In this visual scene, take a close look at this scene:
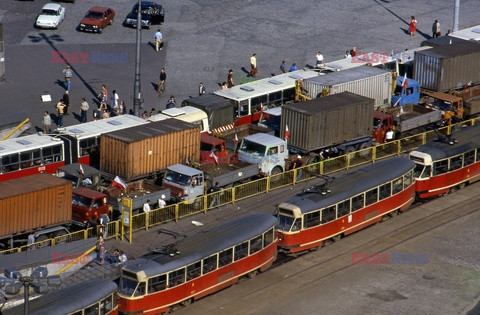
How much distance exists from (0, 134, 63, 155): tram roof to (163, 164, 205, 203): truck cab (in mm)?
5550

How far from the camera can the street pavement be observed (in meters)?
65.4

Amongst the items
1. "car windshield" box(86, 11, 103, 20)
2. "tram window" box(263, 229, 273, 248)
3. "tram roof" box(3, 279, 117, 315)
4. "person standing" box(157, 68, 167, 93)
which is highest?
"car windshield" box(86, 11, 103, 20)

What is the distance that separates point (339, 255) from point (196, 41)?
33113mm

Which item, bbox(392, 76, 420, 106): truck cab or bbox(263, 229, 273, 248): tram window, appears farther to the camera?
bbox(392, 76, 420, 106): truck cab

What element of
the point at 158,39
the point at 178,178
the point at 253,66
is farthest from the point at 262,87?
the point at 158,39

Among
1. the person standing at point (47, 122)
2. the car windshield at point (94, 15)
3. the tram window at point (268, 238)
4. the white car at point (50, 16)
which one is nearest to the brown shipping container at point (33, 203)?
the tram window at point (268, 238)

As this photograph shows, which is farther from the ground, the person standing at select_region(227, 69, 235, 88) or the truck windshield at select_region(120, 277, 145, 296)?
the person standing at select_region(227, 69, 235, 88)

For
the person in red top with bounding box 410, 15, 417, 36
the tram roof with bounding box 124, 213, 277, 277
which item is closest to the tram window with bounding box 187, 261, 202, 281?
the tram roof with bounding box 124, 213, 277, 277

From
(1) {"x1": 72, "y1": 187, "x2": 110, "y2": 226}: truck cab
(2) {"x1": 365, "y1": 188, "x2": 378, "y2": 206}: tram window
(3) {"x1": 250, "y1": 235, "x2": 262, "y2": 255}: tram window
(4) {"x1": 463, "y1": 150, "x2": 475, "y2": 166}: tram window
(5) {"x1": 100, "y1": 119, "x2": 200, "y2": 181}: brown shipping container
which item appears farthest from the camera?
(4) {"x1": 463, "y1": 150, "x2": 475, "y2": 166}: tram window

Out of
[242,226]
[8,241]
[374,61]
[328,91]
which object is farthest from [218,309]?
[374,61]

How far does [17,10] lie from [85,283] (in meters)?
46.0

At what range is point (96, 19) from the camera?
246ft

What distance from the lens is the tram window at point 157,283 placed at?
37.8 m

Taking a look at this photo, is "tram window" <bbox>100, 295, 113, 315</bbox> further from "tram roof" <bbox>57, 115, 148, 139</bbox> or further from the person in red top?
the person in red top
